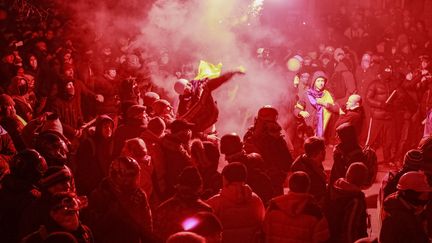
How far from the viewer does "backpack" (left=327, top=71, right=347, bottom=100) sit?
15297mm

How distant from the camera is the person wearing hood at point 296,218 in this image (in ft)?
16.6

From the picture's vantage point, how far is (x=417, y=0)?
74.8ft

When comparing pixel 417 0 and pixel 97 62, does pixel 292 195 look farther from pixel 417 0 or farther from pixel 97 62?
pixel 417 0

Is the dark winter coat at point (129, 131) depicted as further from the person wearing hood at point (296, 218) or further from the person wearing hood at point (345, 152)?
the person wearing hood at point (296, 218)

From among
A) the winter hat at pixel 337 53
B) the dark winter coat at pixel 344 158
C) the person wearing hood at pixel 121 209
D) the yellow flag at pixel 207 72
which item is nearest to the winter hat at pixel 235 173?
the person wearing hood at pixel 121 209

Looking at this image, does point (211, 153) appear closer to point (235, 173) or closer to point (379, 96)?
point (235, 173)

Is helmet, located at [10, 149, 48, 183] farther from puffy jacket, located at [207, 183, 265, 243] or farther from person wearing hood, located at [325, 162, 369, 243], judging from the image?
person wearing hood, located at [325, 162, 369, 243]

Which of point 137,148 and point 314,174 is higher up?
point 137,148

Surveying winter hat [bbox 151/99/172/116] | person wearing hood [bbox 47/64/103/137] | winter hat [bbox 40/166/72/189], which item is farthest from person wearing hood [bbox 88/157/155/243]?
person wearing hood [bbox 47/64/103/137]

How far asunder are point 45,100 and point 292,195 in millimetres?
7357

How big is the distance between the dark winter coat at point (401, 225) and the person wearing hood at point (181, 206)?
1.22 m

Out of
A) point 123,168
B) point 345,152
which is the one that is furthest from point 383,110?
point 123,168

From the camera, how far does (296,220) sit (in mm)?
5082

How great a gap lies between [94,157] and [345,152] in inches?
92.1
